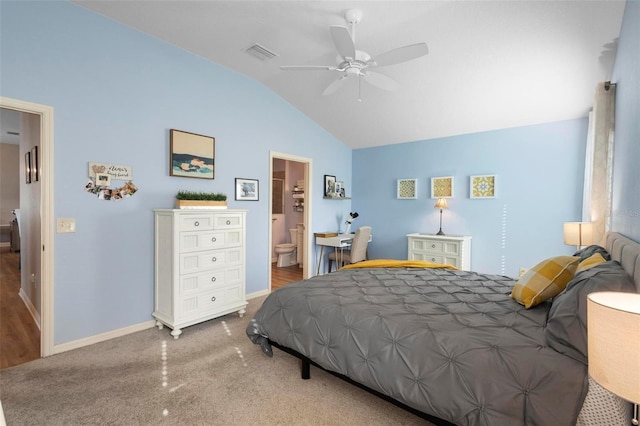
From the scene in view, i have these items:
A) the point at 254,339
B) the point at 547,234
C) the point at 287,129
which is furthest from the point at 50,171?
the point at 547,234

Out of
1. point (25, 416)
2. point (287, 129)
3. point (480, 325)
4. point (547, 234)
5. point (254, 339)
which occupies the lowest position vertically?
point (25, 416)

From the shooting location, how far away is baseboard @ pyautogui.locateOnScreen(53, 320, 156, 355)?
254cm

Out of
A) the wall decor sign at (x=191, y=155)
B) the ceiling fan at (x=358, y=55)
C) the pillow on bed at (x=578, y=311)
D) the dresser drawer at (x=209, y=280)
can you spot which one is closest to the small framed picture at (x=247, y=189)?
the wall decor sign at (x=191, y=155)

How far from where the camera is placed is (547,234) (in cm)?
385

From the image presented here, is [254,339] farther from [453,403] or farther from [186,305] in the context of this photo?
[453,403]

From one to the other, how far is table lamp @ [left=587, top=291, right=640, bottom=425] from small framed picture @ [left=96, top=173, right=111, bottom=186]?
337 cm

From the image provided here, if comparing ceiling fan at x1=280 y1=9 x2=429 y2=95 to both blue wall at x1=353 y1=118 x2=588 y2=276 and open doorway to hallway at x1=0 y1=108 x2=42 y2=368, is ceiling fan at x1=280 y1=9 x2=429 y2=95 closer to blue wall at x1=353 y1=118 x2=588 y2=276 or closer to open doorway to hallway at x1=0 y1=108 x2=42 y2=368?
blue wall at x1=353 y1=118 x2=588 y2=276

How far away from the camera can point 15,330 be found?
2906 millimetres

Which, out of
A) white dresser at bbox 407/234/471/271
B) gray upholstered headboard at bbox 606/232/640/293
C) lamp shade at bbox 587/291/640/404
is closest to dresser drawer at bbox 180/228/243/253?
white dresser at bbox 407/234/471/271

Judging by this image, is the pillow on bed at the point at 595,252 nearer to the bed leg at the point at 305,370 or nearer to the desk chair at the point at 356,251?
the bed leg at the point at 305,370

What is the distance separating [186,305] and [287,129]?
2.77 metres

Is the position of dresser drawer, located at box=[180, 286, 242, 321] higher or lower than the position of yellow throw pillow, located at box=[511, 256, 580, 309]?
lower

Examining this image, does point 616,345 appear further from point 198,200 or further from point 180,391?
point 198,200

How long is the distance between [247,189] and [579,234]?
144 inches
